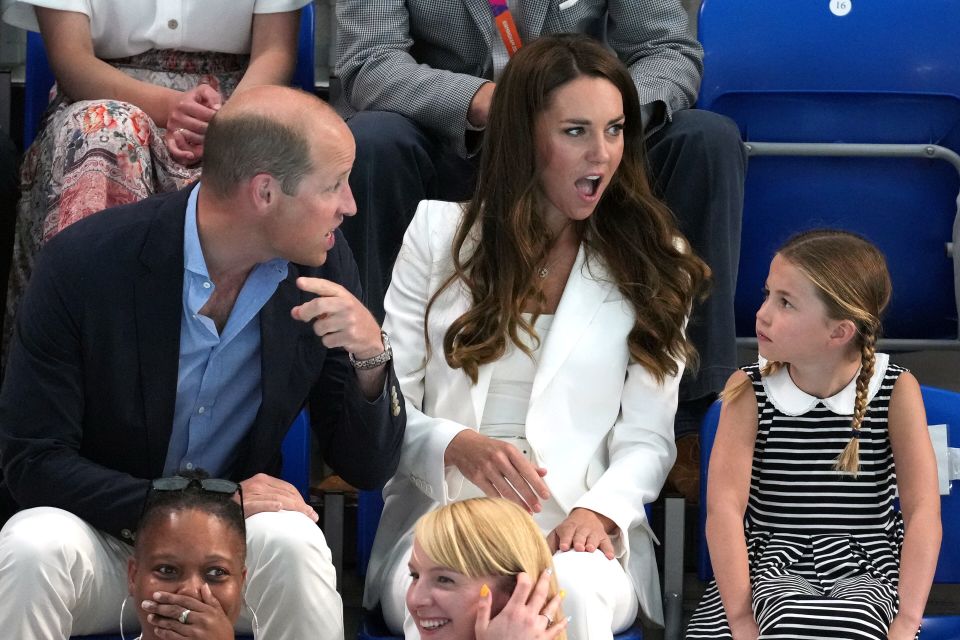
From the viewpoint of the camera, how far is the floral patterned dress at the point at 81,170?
289 centimetres

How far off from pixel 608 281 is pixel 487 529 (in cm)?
86

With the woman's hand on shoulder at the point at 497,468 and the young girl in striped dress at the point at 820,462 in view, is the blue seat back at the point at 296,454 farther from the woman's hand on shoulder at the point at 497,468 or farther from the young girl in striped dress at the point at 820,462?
the young girl in striped dress at the point at 820,462

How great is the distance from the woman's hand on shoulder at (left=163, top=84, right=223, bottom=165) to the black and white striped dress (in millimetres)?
1220

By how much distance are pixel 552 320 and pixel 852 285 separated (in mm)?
571

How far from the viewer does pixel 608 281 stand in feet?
9.21

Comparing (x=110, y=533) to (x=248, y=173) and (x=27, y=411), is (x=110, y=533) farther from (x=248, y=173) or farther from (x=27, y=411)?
(x=248, y=173)

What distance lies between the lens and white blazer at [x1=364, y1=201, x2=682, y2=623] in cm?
261

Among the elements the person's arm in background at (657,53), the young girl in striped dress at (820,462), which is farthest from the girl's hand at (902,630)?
the person's arm in background at (657,53)

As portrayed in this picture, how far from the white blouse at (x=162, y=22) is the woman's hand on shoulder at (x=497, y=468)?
1.24 metres

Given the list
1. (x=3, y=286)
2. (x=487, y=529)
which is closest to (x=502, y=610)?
(x=487, y=529)

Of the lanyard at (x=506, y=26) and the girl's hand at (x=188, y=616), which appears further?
the lanyard at (x=506, y=26)

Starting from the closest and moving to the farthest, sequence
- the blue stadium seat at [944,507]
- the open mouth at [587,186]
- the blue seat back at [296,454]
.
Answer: the blue stadium seat at [944,507], the blue seat back at [296,454], the open mouth at [587,186]

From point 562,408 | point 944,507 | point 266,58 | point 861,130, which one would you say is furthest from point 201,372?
point 861,130

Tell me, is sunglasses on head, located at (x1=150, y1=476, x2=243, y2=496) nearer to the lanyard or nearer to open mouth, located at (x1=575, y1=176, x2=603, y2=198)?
open mouth, located at (x1=575, y1=176, x2=603, y2=198)
